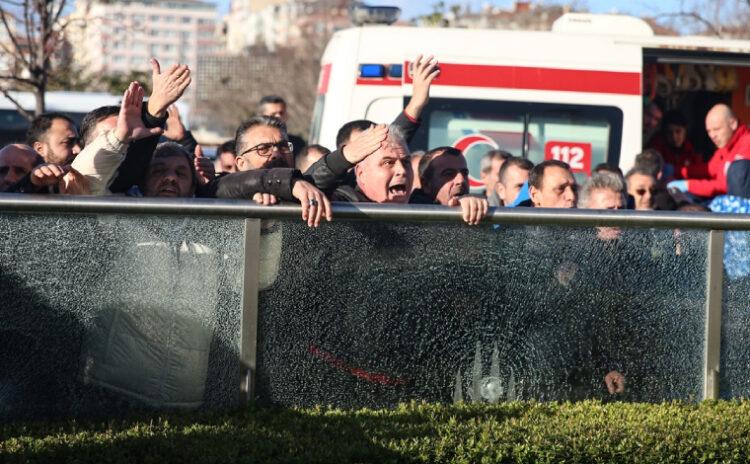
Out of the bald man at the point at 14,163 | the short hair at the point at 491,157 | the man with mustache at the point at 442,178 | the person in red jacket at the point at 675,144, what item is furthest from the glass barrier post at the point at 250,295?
the person in red jacket at the point at 675,144

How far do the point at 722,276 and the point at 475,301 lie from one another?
118 cm

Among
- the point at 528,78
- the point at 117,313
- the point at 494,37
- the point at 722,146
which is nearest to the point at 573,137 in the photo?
Answer: the point at 528,78

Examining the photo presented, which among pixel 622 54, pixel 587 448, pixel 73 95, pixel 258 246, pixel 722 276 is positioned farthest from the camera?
pixel 73 95

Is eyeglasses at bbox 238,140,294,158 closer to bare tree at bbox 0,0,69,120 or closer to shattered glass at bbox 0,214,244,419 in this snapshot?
shattered glass at bbox 0,214,244,419

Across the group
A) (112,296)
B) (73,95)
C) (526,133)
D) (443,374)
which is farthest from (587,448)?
(73,95)

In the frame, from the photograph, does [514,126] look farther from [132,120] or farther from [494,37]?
[132,120]

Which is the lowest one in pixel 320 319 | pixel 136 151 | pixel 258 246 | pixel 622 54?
pixel 320 319

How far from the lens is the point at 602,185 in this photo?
22.4 feet

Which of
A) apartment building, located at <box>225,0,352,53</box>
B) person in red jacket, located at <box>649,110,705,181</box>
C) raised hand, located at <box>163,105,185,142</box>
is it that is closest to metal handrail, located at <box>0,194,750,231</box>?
raised hand, located at <box>163,105,185,142</box>

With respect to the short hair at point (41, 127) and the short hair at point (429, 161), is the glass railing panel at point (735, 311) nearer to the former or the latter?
the short hair at point (429, 161)

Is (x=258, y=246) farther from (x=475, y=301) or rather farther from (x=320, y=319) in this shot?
(x=475, y=301)

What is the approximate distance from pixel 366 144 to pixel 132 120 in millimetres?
1009

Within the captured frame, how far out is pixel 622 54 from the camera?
10.1 m

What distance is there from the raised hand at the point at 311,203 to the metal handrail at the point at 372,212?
6 centimetres
